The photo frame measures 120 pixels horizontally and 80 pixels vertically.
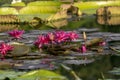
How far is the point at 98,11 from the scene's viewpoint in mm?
11609

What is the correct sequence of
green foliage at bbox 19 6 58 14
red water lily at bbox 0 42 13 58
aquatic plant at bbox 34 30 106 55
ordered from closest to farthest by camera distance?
red water lily at bbox 0 42 13 58 < aquatic plant at bbox 34 30 106 55 < green foliage at bbox 19 6 58 14

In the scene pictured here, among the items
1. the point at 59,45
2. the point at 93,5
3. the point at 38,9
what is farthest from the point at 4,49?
the point at 93,5

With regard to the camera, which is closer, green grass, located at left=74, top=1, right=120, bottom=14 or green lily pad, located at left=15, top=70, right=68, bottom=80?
green lily pad, located at left=15, top=70, right=68, bottom=80

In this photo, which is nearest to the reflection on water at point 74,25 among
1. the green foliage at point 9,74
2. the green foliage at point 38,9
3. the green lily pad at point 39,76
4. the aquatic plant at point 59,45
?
the green foliage at point 38,9

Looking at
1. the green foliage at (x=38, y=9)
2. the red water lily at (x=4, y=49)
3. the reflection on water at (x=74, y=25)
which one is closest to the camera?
the red water lily at (x=4, y=49)

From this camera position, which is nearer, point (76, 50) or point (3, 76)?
point (3, 76)

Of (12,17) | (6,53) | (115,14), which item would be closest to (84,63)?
(6,53)

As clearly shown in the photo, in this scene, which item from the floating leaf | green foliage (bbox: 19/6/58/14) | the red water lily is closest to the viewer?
the floating leaf

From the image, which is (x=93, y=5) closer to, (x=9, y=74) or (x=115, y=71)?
(x=115, y=71)

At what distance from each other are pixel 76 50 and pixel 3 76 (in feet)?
4.54

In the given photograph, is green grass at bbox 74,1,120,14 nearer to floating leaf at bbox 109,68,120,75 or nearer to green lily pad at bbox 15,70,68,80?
floating leaf at bbox 109,68,120,75

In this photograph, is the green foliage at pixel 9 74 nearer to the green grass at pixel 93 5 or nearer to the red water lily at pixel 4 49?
the red water lily at pixel 4 49

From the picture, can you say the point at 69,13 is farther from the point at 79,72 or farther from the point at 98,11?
the point at 79,72

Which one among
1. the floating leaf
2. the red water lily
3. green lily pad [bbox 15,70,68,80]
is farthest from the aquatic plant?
green lily pad [bbox 15,70,68,80]
